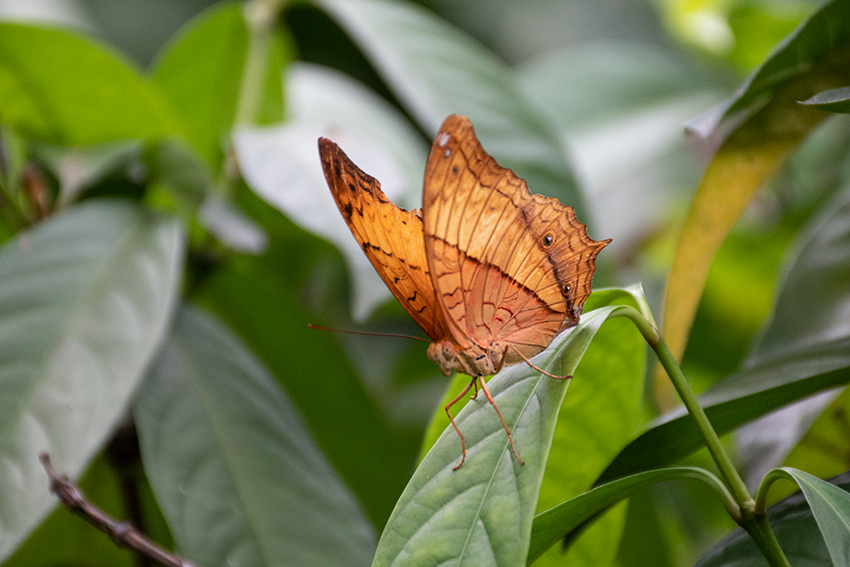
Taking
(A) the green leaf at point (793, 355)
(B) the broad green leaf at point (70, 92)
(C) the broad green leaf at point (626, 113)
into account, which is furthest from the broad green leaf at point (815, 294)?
(B) the broad green leaf at point (70, 92)

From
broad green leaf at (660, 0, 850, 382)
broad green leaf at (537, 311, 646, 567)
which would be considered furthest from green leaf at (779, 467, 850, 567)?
broad green leaf at (660, 0, 850, 382)

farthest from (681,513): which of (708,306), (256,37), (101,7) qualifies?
(101,7)

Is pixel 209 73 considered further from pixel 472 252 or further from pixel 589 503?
pixel 589 503

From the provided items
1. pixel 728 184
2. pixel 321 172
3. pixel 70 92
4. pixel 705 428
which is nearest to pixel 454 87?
pixel 321 172

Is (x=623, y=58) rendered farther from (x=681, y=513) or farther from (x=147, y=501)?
(x=147, y=501)

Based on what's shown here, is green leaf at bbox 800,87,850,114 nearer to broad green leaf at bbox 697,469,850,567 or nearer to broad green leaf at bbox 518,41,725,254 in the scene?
broad green leaf at bbox 697,469,850,567
